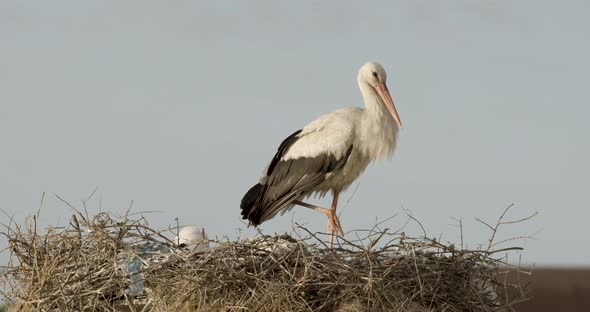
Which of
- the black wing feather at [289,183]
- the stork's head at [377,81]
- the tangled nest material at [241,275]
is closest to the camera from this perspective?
the tangled nest material at [241,275]

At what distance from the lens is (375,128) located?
25.6 feet

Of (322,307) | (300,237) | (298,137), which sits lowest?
(322,307)

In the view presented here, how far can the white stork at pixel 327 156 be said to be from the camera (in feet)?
25.2

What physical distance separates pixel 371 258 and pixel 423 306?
0.44 m

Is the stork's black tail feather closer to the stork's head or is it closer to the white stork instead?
the white stork

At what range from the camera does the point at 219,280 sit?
5.38 meters

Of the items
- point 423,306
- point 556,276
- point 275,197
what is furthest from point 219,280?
point 556,276

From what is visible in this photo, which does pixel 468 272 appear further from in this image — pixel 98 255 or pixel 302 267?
pixel 98 255

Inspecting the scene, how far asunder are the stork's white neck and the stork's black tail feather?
0.85m

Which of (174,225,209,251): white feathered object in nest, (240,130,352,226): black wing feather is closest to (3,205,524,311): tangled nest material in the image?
(174,225,209,251): white feathered object in nest

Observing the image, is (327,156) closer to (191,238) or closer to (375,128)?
(375,128)

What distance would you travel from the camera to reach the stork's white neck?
25.5 ft

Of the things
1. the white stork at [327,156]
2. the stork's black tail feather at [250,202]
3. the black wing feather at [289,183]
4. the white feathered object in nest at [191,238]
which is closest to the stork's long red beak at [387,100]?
the white stork at [327,156]

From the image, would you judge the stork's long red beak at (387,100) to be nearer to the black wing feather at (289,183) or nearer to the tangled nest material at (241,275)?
the black wing feather at (289,183)
